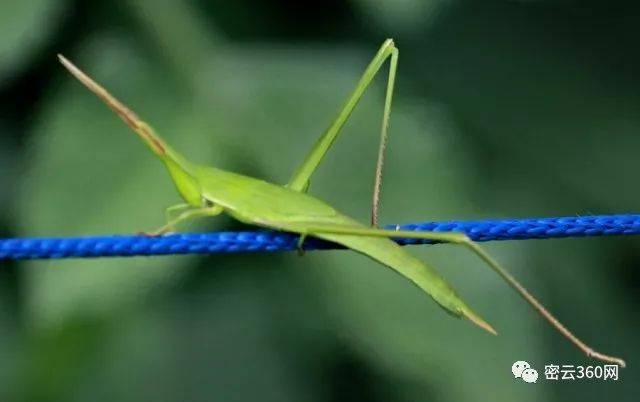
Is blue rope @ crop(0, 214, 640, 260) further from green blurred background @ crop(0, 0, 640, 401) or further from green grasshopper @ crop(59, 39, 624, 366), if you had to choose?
green blurred background @ crop(0, 0, 640, 401)

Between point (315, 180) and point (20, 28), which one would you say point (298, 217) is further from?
point (20, 28)

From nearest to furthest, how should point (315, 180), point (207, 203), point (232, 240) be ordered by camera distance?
1. point (232, 240)
2. point (207, 203)
3. point (315, 180)

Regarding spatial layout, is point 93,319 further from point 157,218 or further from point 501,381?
point 501,381

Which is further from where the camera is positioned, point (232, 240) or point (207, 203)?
point (207, 203)

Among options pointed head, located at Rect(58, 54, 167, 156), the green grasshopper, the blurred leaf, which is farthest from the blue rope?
the blurred leaf

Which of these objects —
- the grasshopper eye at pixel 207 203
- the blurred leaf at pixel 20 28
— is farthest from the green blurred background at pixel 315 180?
the grasshopper eye at pixel 207 203

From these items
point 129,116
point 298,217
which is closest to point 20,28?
point 129,116

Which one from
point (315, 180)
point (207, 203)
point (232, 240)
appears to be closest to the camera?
point (232, 240)
